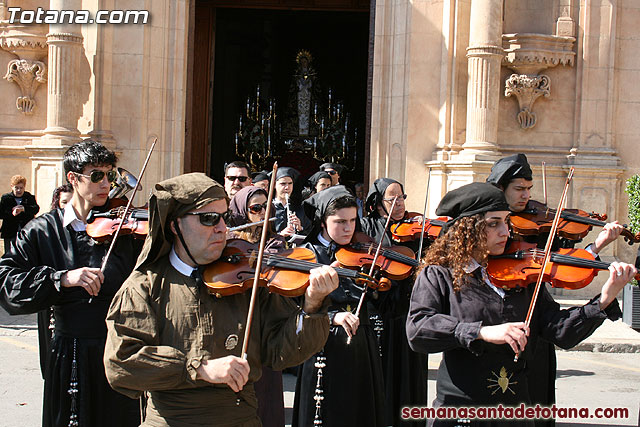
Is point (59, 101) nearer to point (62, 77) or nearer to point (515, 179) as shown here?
point (62, 77)

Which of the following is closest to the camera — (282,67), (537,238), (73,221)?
(73,221)

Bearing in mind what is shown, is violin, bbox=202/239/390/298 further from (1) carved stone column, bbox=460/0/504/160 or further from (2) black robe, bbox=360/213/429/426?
(1) carved stone column, bbox=460/0/504/160

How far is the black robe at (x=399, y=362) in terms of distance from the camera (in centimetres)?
596

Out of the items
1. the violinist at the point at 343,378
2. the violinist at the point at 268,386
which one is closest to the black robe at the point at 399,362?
the violinist at the point at 343,378

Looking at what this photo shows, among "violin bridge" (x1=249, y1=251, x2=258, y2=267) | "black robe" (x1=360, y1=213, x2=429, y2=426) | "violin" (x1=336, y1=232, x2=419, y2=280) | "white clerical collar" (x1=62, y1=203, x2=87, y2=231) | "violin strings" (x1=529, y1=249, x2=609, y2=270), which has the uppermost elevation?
"white clerical collar" (x1=62, y1=203, x2=87, y2=231)

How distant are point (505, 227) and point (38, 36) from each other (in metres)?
11.0

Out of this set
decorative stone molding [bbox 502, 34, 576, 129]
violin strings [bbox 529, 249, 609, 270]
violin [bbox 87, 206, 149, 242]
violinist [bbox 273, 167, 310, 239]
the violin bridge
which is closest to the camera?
the violin bridge

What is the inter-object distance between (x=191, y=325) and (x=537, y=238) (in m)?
3.65

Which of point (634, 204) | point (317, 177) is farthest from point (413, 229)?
point (634, 204)

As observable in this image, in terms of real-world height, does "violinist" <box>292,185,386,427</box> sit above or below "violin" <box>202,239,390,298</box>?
below

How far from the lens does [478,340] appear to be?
3775 millimetres

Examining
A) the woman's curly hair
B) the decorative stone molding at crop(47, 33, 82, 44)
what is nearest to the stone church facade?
the decorative stone molding at crop(47, 33, 82, 44)

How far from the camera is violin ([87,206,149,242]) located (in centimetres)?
489

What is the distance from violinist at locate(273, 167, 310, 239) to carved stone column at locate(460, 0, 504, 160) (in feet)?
12.4
